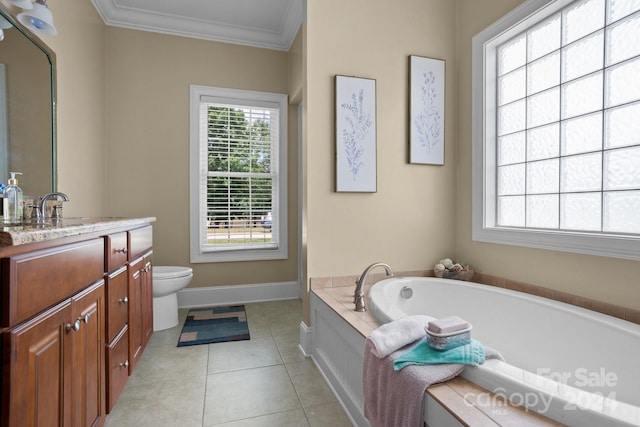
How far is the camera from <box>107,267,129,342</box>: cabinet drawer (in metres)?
1.51

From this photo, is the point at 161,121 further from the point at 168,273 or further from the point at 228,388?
the point at 228,388

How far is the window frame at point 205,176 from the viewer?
341cm

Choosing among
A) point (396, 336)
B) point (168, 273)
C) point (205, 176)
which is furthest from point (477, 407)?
point (205, 176)

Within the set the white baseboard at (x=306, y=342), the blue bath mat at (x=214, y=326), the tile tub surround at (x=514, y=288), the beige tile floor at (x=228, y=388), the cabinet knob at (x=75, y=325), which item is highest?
the cabinet knob at (x=75, y=325)

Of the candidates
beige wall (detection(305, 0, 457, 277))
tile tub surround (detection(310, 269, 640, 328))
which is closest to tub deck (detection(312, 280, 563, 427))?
tile tub surround (detection(310, 269, 640, 328))

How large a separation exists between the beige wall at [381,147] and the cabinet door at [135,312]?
1072 mm

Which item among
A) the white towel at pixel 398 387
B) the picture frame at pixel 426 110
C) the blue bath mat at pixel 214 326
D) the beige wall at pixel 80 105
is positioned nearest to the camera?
the white towel at pixel 398 387

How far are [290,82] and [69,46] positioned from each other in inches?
77.3

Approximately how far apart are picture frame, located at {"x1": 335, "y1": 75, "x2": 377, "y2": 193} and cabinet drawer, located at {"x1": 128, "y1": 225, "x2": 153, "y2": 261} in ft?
4.27

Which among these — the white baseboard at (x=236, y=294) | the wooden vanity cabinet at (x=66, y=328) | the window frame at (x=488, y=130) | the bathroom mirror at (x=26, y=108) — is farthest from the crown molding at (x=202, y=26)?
the white baseboard at (x=236, y=294)

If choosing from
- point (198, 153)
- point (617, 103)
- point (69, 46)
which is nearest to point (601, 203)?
point (617, 103)

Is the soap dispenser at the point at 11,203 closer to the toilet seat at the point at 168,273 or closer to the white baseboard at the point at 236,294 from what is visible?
the toilet seat at the point at 168,273

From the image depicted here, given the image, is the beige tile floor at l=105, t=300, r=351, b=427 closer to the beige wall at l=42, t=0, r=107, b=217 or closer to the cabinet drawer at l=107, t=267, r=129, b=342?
the cabinet drawer at l=107, t=267, r=129, b=342

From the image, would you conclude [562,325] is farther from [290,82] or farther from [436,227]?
[290,82]
